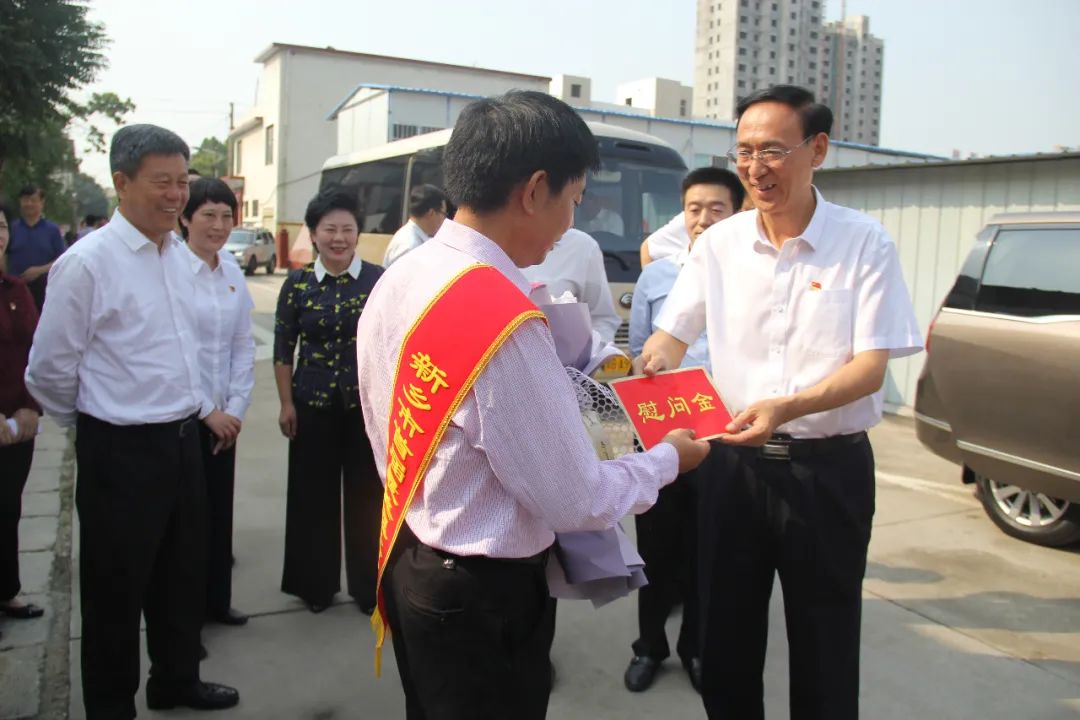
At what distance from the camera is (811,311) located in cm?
224

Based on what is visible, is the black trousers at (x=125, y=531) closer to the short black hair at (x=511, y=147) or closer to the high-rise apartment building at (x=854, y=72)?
the short black hair at (x=511, y=147)

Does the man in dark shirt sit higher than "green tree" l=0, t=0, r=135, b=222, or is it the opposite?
"green tree" l=0, t=0, r=135, b=222

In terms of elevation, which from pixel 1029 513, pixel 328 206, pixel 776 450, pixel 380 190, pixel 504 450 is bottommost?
pixel 1029 513

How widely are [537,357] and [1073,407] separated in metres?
3.76

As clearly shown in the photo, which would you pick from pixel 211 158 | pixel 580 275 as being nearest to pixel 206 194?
pixel 580 275

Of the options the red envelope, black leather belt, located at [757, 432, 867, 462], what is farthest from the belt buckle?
the red envelope

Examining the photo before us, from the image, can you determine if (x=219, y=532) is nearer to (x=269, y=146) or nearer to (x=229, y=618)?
(x=229, y=618)

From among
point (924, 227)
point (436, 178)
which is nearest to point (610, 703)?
point (436, 178)

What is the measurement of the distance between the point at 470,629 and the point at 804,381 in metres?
1.13

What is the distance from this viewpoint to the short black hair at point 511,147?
58.7 inches

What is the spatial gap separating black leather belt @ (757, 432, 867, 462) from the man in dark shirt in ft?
23.7

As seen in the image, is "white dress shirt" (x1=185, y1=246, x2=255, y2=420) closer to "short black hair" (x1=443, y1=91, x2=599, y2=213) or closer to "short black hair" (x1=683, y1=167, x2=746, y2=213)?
"short black hair" (x1=683, y1=167, x2=746, y2=213)

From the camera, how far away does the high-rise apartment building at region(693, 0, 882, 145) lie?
88.9 metres

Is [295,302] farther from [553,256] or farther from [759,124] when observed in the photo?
[759,124]
